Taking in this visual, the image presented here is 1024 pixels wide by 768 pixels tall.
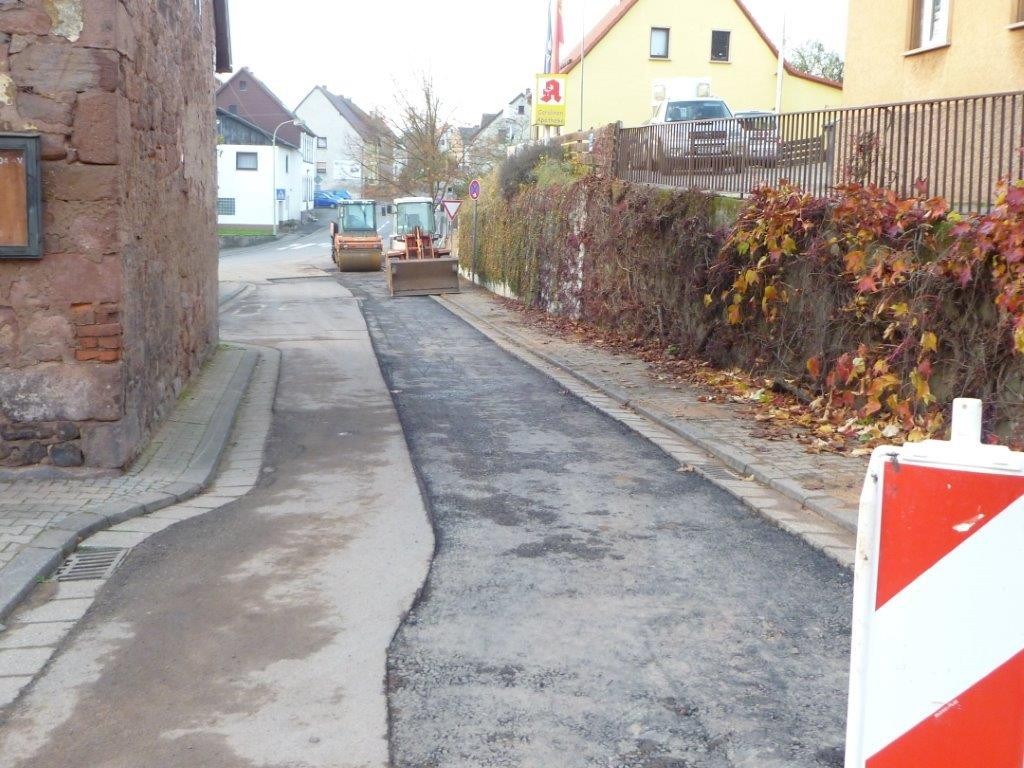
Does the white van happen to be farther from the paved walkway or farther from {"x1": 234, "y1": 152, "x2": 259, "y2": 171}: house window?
{"x1": 234, "y1": 152, "x2": 259, "y2": 171}: house window

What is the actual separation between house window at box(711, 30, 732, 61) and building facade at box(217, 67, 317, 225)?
27.2 metres

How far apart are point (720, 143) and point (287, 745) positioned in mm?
12401

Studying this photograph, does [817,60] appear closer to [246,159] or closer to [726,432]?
[246,159]

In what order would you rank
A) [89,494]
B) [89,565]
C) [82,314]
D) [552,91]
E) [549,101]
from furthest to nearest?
1. [549,101]
2. [552,91]
3. [82,314]
4. [89,494]
5. [89,565]

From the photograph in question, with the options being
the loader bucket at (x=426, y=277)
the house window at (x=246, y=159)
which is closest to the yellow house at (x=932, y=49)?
the loader bucket at (x=426, y=277)

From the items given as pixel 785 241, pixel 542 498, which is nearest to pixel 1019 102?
pixel 785 241

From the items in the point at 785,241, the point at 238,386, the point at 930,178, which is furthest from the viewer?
the point at 238,386

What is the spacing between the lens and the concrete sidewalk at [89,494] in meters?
5.93

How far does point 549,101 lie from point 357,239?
31.4 feet

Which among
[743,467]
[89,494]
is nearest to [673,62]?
[743,467]

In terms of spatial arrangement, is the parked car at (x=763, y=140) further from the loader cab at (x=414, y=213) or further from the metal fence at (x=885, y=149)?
the loader cab at (x=414, y=213)

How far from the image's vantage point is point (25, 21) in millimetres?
7402

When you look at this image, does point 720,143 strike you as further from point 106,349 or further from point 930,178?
point 106,349

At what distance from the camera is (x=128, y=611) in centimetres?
534
